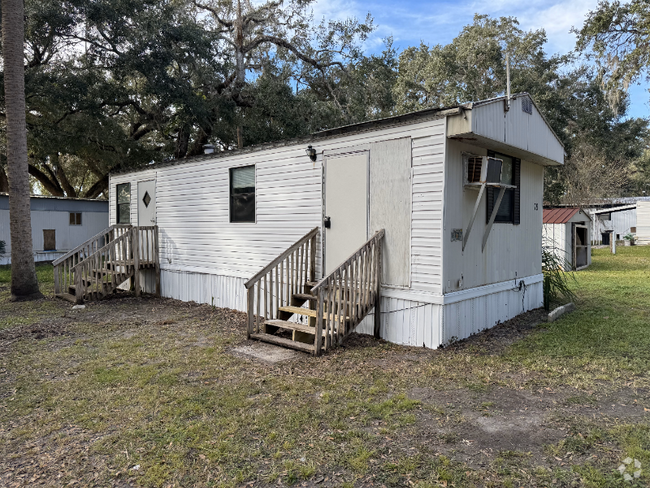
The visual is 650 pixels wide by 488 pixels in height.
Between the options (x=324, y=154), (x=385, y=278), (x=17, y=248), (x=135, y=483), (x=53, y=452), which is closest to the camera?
(x=135, y=483)

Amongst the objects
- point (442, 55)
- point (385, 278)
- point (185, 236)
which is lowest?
point (385, 278)

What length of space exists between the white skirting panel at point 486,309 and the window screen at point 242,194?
3.88m

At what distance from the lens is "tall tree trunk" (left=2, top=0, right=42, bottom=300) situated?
339 inches

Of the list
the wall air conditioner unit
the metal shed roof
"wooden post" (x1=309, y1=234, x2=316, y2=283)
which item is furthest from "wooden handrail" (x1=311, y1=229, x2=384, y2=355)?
the metal shed roof

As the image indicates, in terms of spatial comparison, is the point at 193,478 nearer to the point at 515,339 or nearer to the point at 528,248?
the point at 515,339

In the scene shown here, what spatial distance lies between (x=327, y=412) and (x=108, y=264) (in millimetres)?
7883

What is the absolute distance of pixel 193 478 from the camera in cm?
267

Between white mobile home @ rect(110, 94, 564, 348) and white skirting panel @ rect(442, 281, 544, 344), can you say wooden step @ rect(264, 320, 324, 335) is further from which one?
white skirting panel @ rect(442, 281, 544, 344)

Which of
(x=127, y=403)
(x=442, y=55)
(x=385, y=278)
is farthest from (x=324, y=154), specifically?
A: (x=442, y=55)

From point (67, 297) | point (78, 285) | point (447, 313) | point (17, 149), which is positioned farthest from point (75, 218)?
point (447, 313)

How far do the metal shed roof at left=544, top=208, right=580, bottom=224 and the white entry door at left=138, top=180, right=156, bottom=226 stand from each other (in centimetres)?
1183

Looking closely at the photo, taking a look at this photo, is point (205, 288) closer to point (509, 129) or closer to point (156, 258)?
point (156, 258)

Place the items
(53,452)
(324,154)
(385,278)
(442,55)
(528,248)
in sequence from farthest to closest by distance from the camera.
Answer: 1. (442,55)
2. (528,248)
3. (324,154)
4. (385,278)
5. (53,452)

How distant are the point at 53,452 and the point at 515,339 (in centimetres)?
527
